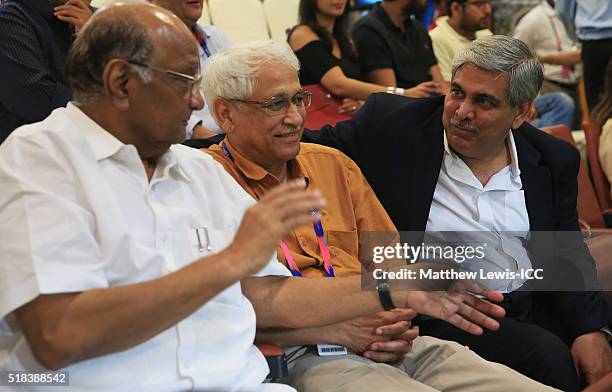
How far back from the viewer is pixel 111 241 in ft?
5.66

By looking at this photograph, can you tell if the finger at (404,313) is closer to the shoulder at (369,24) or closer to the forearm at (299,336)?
the forearm at (299,336)

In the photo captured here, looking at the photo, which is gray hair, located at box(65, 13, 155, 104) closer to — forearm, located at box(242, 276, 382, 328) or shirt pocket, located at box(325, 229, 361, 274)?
forearm, located at box(242, 276, 382, 328)

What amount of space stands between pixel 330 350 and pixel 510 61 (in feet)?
3.76

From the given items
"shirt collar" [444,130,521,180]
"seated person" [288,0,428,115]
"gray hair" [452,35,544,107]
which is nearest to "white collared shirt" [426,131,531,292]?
"shirt collar" [444,130,521,180]

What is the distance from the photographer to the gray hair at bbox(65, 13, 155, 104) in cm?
179

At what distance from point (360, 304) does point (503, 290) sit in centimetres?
93

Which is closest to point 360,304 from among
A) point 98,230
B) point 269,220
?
point 269,220

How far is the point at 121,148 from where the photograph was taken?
183cm

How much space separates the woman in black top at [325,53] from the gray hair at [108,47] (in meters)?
2.54

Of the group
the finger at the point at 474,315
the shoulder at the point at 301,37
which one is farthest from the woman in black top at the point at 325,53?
the finger at the point at 474,315

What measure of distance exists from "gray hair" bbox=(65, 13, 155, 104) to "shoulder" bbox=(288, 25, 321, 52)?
2.69 meters

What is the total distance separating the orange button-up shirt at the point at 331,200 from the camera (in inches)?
96.2

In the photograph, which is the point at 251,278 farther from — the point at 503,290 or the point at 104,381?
the point at 503,290

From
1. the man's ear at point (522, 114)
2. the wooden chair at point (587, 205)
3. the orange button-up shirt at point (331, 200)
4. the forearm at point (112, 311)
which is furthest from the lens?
the wooden chair at point (587, 205)
